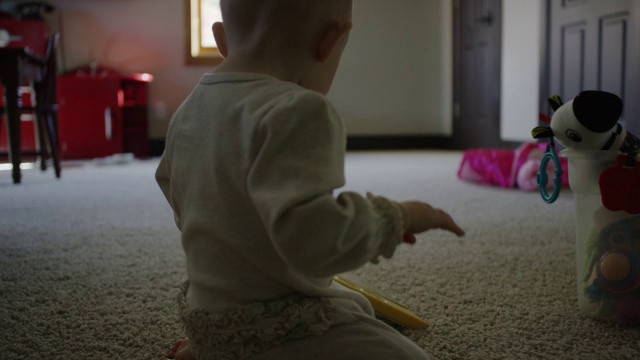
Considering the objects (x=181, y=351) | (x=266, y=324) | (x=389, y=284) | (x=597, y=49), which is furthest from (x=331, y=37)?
(x=597, y=49)

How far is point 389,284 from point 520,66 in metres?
3.07

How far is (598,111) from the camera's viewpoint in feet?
2.64

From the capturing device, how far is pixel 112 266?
122 centimetres

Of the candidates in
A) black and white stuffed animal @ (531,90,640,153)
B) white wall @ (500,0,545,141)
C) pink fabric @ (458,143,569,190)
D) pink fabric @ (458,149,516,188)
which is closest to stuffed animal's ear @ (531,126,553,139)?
black and white stuffed animal @ (531,90,640,153)

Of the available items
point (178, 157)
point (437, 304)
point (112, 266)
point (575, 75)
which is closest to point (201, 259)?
point (178, 157)

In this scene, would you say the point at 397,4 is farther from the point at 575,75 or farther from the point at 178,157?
the point at 178,157

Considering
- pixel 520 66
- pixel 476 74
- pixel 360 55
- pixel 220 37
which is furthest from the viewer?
pixel 360 55

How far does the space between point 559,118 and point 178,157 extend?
504 millimetres

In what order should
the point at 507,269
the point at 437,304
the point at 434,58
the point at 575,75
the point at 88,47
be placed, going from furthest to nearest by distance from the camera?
1. the point at 434,58
2. the point at 88,47
3. the point at 575,75
4. the point at 507,269
5. the point at 437,304

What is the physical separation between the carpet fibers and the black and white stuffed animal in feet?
0.77

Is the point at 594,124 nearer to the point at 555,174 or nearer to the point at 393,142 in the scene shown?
the point at 555,174

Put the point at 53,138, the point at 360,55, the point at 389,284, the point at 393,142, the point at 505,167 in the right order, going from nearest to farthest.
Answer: the point at 389,284 → the point at 505,167 → the point at 53,138 → the point at 360,55 → the point at 393,142

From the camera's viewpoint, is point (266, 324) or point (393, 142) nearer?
point (266, 324)

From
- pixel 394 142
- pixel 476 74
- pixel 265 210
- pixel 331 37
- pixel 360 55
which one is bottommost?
pixel 394 142
